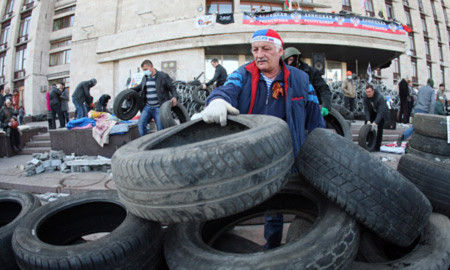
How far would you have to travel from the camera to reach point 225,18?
20266 millimetres

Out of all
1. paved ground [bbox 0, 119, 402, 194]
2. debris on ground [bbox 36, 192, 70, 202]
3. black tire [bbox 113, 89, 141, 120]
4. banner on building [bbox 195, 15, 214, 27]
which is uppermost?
banner on building [bbox 195, 15, 214, 27]

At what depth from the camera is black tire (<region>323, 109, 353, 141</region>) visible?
16.4 ft

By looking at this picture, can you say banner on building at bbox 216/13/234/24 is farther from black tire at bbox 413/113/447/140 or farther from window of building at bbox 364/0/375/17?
black tire at bbox 413/113/447/140

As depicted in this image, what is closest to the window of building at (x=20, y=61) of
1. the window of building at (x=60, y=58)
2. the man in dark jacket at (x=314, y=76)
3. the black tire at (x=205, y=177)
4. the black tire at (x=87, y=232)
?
the window of building at (x=60, y=58)

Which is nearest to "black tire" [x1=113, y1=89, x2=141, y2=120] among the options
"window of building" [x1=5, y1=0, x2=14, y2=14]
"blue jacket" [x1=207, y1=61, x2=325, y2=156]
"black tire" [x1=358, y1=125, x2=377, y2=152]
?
"blue jacket" [x1=207, y1=61, x2=325, y2=156]

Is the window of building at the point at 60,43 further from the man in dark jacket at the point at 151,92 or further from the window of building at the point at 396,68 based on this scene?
the window of building at the point at 396,68

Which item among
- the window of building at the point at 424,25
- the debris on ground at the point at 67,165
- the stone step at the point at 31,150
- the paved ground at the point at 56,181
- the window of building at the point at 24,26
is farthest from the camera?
the window of building at the point at 424,25

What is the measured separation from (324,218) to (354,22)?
2477cm

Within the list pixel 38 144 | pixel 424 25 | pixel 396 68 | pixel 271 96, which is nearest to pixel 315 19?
pixel 396 68

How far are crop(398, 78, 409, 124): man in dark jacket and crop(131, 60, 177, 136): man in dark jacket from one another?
449 inches

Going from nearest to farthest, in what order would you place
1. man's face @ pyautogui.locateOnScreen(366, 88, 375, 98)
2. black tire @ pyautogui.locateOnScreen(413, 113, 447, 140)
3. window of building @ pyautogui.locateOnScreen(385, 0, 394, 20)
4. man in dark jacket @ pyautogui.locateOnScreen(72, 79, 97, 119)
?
black tire @ pyautogui.locateOnScreen(413, 113, 447, 140) → man's face @ pyautogui.locateOnScreen(366, 88, 375, 98) → man in dark jacket @ pyautogui.locateOnScreen(72, 79, 97, 119) → window of building @ pyautogui.locateOnScreen(385, 0, 394, 20)

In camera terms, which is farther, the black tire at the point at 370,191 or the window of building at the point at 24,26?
the window of building at the point at 24,26

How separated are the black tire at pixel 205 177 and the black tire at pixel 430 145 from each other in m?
3.45

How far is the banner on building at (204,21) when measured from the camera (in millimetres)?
20484
